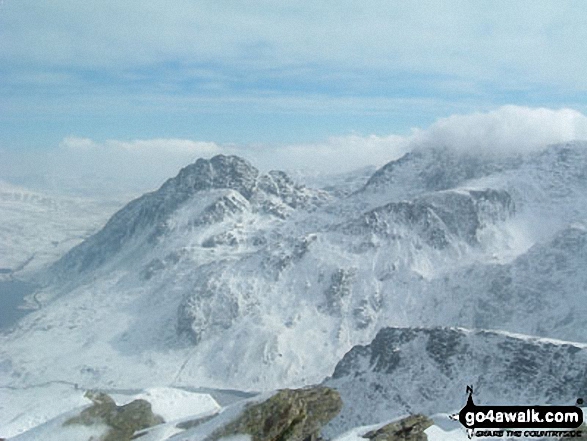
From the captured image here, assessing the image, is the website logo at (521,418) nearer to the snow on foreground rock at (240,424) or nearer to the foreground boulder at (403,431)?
the foreground boulder at (403,431)

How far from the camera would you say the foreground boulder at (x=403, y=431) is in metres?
66.2

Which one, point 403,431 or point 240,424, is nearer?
point 240,424

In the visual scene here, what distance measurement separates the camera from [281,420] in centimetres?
6400

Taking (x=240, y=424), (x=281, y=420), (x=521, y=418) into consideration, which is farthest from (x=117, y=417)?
(x=521, y=418)

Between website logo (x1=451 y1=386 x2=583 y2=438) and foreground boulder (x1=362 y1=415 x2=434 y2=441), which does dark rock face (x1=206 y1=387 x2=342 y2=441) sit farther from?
website logo (x1=451 y1=386 x2=583 y2=438)

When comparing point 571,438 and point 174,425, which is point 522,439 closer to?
point 571,438

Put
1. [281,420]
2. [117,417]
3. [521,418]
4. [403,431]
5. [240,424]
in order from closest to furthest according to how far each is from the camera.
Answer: [240,424] → [281,420] → [403,431] → [117,417] → [521,418]

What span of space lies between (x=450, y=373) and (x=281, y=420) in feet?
410

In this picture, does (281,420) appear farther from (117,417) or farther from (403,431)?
(117,417)

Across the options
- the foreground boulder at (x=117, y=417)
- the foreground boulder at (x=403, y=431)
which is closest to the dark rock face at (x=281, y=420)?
the foreground boulder at (x=403, y=431)

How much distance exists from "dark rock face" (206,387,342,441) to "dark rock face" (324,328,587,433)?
340 feet

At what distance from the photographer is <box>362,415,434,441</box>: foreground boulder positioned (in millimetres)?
66250

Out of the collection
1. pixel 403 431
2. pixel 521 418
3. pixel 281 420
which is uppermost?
pixel 281 420

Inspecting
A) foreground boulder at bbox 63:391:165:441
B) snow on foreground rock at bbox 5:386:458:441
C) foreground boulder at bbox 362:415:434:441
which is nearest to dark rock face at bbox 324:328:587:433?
snow on foreground rock at bbox 5:386:458:441
